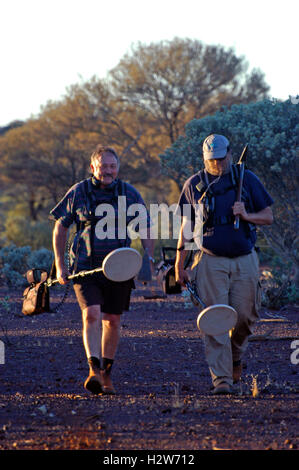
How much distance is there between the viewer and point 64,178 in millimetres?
32969

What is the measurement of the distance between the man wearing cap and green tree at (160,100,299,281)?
249 inches

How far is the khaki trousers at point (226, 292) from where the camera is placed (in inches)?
251

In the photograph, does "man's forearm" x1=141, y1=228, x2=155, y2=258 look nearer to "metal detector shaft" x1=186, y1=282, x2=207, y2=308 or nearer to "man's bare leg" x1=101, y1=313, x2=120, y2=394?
"metal detector shaft" x1=186, y1=282, x2=207, y2=308

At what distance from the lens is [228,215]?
6.24 meters

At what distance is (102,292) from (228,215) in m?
1.22

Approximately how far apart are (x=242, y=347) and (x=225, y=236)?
1023 millimetres

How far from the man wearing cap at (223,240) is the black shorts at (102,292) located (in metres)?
0.49

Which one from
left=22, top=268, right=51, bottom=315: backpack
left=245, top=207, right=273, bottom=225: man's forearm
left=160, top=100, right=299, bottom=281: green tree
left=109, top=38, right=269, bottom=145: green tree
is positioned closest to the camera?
left=245, top=207, right=273, bottom=225: man's forearm

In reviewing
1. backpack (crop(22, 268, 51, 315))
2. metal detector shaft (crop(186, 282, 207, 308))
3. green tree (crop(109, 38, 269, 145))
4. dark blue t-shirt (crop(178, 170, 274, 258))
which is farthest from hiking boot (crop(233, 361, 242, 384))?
green tree (crop(109, 38, 269, 145))

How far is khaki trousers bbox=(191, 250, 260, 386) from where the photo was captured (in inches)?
251

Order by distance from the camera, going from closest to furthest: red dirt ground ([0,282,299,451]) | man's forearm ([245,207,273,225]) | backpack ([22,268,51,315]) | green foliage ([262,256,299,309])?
red dirt ground ([0,282,299,451])
man's forearm ([245,207,273,225])
backpack ([22,268,51,315])
green foliage ([262,256,299,309])

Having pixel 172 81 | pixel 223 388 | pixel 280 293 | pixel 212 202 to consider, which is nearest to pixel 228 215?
pixel 212 202
